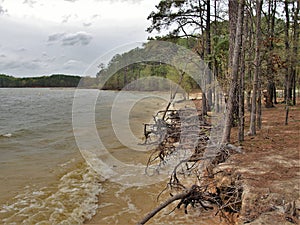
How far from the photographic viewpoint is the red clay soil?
147 inches

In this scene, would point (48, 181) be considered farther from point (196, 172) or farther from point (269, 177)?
point (269, 177)

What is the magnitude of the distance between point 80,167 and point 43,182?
1467mm

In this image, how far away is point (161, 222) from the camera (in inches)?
192

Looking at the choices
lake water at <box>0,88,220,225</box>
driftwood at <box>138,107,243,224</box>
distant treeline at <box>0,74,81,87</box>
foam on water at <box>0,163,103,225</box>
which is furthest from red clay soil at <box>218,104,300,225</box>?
distant treeline at <box>0,74,81,87</box>

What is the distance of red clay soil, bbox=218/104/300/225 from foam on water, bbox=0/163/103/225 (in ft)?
9.75

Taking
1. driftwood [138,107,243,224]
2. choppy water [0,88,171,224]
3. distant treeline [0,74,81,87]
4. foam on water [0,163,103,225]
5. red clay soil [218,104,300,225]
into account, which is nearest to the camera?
red clay soil [218,104,300,225]

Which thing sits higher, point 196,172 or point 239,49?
point 239,49

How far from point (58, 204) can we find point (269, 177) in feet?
13.9

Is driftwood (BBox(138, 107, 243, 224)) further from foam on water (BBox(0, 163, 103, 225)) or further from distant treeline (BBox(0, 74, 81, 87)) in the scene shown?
distant treeline (BBox(0, 74, 81, 87))

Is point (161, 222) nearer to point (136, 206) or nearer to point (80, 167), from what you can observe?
point (136, 206)

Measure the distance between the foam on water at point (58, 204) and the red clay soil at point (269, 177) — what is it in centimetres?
297

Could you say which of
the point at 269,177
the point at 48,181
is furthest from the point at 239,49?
the point at 48,181

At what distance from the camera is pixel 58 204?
5.80 metres

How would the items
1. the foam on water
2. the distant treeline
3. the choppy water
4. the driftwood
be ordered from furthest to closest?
the distant treeline, the choppy water, the foam on water, the driftwood
